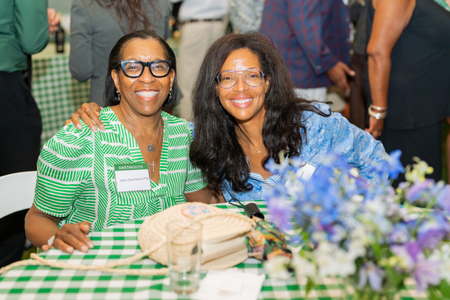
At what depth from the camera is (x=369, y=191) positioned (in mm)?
792

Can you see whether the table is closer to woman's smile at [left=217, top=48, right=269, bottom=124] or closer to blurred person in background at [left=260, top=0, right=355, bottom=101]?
blurred person in background at [left=260, top=0, right=355, bottom=101]

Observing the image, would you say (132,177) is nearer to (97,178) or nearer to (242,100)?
(97,178)

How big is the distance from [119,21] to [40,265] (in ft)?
6.22

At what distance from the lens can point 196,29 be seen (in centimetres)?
378

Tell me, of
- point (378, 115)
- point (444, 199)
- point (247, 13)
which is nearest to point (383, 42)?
point (378, 115)

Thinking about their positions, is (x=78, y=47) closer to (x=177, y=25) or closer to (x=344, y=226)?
(x=177, y=25)

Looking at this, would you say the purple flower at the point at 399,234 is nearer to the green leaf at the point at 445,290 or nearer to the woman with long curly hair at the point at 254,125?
the green leaf at the point at 445,290

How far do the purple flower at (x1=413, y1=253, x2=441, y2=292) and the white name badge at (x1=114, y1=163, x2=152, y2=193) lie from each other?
45.3 inches

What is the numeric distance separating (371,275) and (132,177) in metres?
1.14

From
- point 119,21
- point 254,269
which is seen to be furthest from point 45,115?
point 254,269

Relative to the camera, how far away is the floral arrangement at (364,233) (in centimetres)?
66

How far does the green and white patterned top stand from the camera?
5.17 ft

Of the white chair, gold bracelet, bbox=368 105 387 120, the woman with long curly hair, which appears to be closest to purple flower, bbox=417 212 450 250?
the woman with long curly hair

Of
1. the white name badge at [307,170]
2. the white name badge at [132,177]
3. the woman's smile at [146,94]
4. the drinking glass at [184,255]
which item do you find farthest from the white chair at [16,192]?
the white name badge at [307,170]
